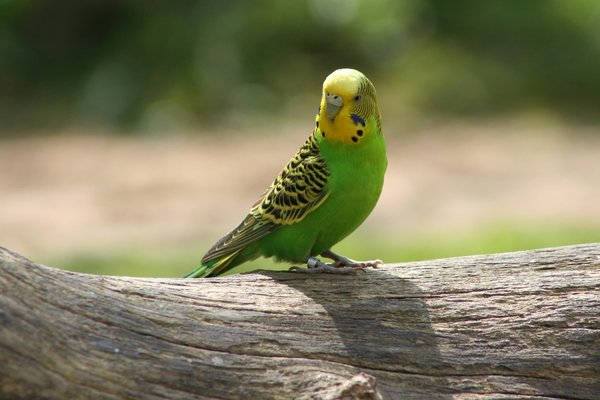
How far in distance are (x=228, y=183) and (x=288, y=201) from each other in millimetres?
5208

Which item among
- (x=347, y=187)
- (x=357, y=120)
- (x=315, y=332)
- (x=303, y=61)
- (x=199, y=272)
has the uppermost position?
(x=303, y=61)

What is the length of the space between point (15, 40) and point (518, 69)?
6203 millimetres

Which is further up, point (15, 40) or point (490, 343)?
point (15, 40)

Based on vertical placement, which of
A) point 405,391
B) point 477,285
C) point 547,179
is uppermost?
point 547,179

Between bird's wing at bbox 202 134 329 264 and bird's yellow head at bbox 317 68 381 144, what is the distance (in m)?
0.16

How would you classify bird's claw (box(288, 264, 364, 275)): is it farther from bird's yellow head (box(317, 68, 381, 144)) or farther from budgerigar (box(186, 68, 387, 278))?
bird's yellow head (box(317, 68, 381, 144))

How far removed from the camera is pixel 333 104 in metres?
3.98

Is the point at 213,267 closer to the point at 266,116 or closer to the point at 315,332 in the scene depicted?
the point at 315,332

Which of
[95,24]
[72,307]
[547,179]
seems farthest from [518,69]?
[72,307]

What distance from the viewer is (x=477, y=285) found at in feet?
13.7

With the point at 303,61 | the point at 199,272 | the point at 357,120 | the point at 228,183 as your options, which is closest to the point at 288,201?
the point at 357,120

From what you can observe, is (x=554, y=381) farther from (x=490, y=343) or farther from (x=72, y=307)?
(x=72, y=307)

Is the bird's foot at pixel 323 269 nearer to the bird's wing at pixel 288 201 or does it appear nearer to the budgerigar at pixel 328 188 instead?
the budgerigar at pixel 328 188

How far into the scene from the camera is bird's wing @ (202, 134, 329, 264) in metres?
4.19
